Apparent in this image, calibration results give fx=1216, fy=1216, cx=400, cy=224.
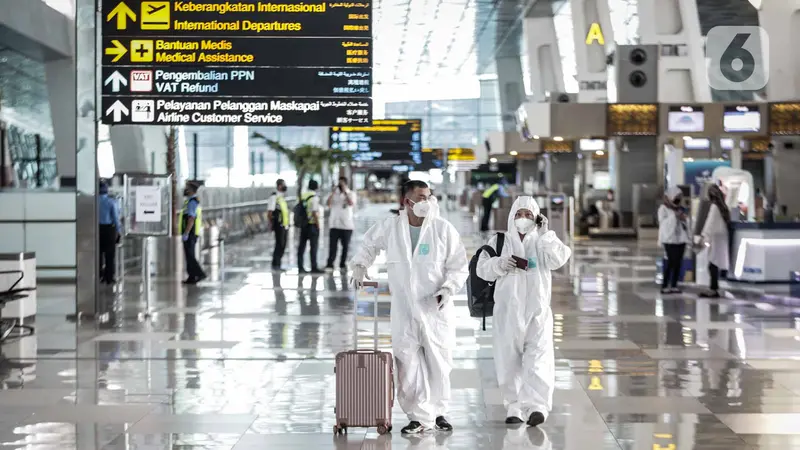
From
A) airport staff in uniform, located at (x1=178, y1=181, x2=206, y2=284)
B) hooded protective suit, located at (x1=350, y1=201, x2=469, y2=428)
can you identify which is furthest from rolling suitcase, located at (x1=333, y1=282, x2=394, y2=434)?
airport staff in uniform, located at (x1=178, y1=181, x2=206, y2=284)

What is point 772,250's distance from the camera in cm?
2002

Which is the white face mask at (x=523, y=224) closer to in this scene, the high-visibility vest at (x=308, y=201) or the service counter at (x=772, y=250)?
the service counter at (x=772, y=250)

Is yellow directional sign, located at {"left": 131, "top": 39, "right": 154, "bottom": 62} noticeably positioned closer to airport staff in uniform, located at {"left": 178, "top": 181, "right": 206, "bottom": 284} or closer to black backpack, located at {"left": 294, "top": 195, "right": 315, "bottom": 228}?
airport staff in uniform, located at {"left": 178, "top": 181, "right": 206, "bottom": 284}

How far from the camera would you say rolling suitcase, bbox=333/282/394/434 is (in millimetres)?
8375

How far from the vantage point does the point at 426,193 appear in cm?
873

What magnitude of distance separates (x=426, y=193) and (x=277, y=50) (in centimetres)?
706

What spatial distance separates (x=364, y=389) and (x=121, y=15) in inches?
339

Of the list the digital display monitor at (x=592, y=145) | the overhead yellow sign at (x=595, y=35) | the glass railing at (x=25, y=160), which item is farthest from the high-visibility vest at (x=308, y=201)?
the digital display monitor at (x=592, y=145)

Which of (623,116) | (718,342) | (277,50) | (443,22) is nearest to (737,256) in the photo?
(718,342)

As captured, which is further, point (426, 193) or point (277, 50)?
point (277, 50)

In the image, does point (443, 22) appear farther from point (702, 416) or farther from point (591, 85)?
point (702, 416)

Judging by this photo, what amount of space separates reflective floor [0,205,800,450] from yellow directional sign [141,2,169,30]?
3811mm

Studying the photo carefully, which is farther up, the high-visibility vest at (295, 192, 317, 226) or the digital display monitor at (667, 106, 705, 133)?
the digital display monitor at (667, 106, 705, 133)

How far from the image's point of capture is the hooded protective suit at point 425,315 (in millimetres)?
8492
